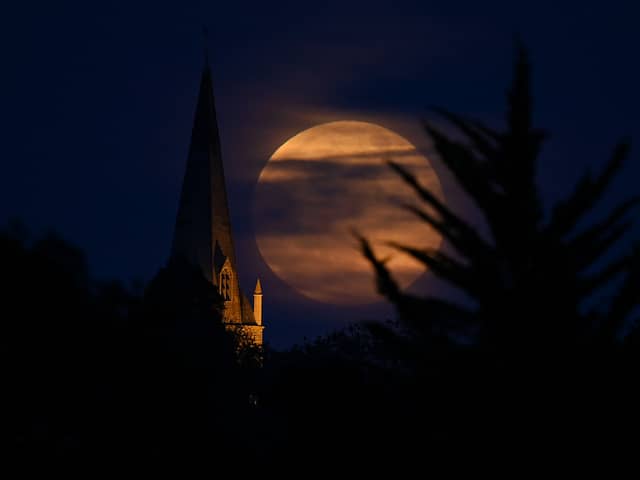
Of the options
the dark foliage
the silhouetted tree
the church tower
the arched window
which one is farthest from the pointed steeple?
the silhouetted tree

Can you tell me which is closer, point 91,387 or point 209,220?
point 91,387

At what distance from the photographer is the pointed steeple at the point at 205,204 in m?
124

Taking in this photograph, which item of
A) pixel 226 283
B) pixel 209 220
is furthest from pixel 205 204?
pixel 226 283

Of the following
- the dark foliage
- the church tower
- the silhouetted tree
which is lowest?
the silhouetted tree

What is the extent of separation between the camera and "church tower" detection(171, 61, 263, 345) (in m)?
123

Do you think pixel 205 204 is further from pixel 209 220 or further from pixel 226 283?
pixel 226 283

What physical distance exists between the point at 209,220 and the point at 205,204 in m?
1.96

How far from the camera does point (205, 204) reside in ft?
422

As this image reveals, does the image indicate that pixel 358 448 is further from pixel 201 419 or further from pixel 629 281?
pixel 201 419

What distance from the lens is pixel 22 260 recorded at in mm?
40844

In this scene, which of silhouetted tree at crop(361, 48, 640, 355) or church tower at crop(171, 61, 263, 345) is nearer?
silhouetted tree at crop(361, 48, 640, 355)

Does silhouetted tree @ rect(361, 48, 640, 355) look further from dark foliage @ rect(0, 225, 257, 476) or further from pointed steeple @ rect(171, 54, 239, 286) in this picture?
pointed steeple @ rect(171, 54, 239, 286)

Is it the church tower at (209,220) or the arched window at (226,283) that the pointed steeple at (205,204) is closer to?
the church tower at (209,220)

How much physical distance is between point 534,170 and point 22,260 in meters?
32.5
